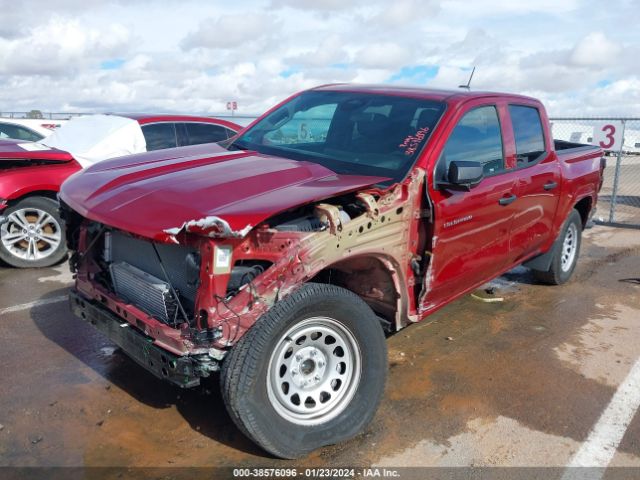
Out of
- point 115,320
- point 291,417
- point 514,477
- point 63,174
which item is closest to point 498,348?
point 514,477

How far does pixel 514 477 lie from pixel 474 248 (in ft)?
5.30

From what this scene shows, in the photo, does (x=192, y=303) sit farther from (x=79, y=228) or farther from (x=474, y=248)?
(x=474, y=248)

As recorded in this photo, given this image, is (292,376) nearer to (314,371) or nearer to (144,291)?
(314,371)

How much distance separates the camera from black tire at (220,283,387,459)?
268 cm

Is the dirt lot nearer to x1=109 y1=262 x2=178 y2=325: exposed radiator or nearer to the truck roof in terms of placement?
x1=109 y1=262 x2=178 y2=325: exposed radiator

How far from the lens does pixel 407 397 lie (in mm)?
3729

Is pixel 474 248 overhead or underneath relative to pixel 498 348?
overhead

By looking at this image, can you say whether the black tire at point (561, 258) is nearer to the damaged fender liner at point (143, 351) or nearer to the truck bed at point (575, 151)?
the truck bed at point (575, 151)

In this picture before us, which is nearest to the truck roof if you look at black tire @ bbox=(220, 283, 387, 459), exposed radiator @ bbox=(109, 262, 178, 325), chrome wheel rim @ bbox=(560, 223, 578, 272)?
black tire @ bbox=(220, 283, 387, 459)

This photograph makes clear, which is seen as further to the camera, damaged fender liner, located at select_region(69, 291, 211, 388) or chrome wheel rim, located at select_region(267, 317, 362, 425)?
chrome wheel rim, located at select_region(267, 317, 362, 425)

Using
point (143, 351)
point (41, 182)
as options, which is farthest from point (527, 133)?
point (41, 182)

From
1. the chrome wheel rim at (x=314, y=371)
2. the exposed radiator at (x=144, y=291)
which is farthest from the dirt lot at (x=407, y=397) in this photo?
the exposed radiator at (x=144, y=291)

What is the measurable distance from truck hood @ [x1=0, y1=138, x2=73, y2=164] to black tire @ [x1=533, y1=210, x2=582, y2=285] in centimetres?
545

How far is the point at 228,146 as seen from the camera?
14.6 feet
